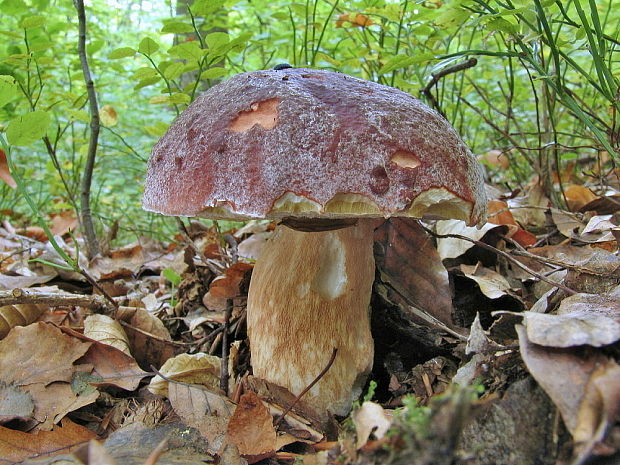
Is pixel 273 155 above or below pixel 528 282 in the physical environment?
above

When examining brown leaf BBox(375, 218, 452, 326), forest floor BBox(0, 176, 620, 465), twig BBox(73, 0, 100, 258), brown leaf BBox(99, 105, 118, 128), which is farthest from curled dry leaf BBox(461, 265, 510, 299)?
twig BBox(73, 0, 100, 258)

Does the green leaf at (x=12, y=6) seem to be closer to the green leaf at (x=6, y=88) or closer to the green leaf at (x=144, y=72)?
the green leaf at (x=144, y=72)

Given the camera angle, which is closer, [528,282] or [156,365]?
[156,365]

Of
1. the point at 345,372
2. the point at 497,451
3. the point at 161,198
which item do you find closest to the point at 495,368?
the point at 497,451

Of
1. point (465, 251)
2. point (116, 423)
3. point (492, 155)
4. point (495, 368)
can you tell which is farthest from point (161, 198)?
point (492, 155)

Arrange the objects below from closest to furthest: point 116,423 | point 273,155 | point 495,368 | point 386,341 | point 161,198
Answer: point 495,368, point 273,155, point 161,198, point 116,423, point 386,341

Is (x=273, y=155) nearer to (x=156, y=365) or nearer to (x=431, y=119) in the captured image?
(x=431, y=119)

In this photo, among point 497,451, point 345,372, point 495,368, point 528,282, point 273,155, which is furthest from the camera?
point 528,282

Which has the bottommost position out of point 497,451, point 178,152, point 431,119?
point 497,451
